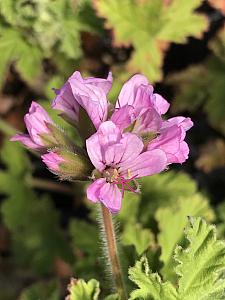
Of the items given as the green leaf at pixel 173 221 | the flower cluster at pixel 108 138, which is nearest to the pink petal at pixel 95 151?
the flower cluster at pixel 108 138

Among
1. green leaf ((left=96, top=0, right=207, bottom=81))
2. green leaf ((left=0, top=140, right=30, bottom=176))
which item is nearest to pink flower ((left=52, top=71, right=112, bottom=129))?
green leaf ((left=96, top=0, right=207, bottom=81))

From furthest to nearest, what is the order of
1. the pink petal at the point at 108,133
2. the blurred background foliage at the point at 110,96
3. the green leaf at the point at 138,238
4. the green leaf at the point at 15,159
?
the green leaf at the point at 15,159 → the blurred background foliage at the point at 110,96 → the green leaf at the point at 138,238 → the pink petal at the point at 108,133

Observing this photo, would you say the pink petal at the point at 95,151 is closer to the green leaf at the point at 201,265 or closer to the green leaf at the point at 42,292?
the green leaf at the point at 201,265

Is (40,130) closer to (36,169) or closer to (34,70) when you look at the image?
(34,70)

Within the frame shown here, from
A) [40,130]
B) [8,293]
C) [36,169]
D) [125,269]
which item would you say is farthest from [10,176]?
[40,130]

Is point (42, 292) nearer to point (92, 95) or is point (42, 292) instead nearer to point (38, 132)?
point (38, 132)

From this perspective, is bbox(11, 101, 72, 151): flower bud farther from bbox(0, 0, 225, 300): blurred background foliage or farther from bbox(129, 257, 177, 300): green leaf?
bbox(0, 0, 225, 300): blurred background foliage
